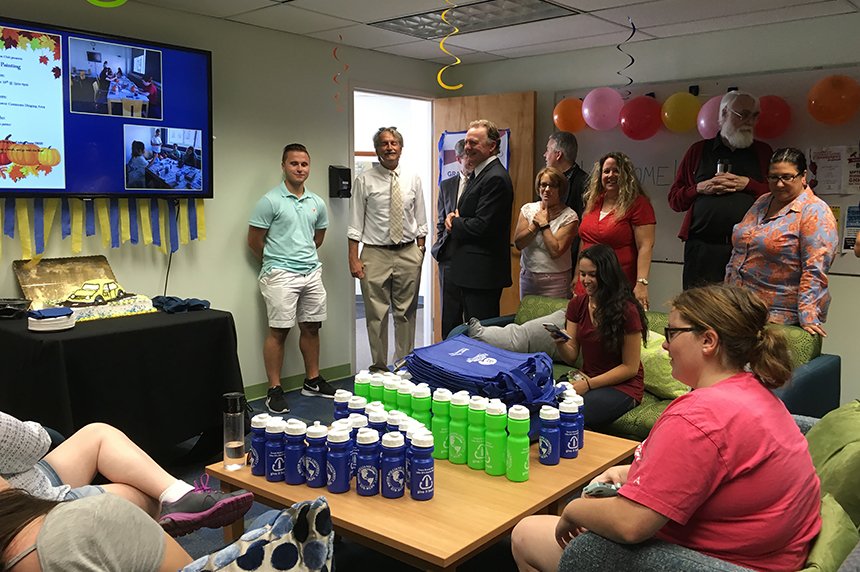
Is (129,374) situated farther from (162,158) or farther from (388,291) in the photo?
(388,291)

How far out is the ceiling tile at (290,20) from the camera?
412 cm

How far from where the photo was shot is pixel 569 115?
5.16 meters

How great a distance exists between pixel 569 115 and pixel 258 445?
365 centimetres

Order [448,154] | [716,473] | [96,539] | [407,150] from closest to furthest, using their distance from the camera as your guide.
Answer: [96,539], [716,473], [448,154], [407,150]

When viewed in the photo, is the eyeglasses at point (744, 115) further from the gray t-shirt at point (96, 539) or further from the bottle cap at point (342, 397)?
the gray t-shirt at point (96, 539)

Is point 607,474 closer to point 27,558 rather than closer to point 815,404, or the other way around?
point 27,558

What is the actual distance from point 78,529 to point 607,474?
4.30ft

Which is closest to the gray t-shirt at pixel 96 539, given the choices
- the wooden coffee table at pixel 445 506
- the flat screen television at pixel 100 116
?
the wooden coffee table at pixel 445 506

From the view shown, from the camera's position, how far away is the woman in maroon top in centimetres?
305

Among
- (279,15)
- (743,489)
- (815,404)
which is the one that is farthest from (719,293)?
(279,15)

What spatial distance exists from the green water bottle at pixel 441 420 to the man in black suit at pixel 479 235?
2.13m

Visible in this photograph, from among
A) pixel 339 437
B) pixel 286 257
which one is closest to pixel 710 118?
pixel 286 257

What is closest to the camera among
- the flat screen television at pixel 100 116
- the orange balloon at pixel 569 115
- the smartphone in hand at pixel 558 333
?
the smartphone in hand at pixel 558 333

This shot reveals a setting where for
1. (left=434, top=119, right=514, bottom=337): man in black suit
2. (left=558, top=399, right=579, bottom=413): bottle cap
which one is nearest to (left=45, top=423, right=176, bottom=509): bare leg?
(left=558, top=399, right=579, bottom=413): bottle cap
